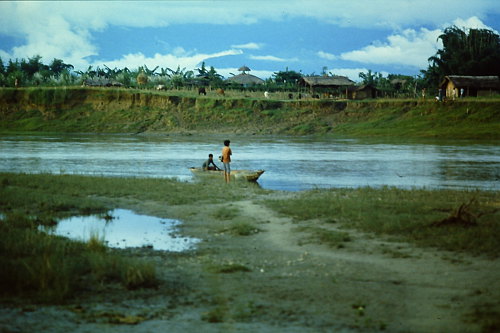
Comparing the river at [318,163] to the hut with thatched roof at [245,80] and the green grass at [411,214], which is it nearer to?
the green grass at [411,214]

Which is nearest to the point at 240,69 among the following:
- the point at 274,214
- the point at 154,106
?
the point at 154,106

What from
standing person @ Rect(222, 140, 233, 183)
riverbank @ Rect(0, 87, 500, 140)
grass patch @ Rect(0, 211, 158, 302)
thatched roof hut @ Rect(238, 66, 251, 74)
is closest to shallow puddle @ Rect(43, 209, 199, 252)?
grass patch @ Rect(0, 211, 158, 302)

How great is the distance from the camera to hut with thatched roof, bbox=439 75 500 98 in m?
69.6

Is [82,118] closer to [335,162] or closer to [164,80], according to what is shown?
[164,80]

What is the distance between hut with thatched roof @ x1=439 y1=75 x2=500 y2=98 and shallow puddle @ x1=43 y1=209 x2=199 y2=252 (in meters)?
59.5

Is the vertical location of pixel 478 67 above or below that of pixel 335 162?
above

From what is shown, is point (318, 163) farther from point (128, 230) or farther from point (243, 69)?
point (243, 69)

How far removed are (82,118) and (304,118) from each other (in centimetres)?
2695

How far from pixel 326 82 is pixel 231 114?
653 inches

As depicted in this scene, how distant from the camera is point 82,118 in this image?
251ft

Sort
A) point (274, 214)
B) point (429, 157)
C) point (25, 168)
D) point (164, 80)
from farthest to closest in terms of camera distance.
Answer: point (164, 80), point (429, 157), point (25, 168), point (274, 214)

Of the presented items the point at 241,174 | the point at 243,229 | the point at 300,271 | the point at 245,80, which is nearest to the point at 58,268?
the point at 300,271

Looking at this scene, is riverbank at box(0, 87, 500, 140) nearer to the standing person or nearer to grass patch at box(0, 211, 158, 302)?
the standing person

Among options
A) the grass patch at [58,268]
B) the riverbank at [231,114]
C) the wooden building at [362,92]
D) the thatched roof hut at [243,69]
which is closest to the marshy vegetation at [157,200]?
the grass patch at [58,268]
